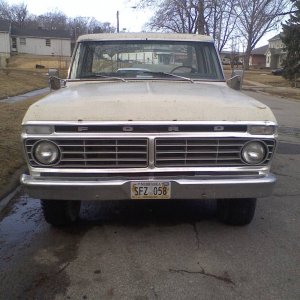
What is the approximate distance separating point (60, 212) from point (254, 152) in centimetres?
194

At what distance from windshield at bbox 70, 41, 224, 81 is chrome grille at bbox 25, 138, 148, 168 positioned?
183cm

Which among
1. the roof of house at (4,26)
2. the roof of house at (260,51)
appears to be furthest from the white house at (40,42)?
the roof of house at (260,51)

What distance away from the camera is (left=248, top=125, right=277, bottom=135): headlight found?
3941mm

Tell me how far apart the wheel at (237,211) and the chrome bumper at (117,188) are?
0.54 m

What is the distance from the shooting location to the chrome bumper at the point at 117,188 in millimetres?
3945

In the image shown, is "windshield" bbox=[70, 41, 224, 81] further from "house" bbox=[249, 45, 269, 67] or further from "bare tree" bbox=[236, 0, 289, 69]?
"house" bbox=[249, 45, 269, 67]

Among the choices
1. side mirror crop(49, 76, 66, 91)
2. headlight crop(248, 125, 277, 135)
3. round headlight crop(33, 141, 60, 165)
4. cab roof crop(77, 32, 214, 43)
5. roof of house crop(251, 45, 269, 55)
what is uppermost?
cab roof crop(77, 32, 214, 43)

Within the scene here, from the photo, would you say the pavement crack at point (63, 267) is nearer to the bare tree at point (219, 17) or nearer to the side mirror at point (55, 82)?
the side mirror at point (55, 82)

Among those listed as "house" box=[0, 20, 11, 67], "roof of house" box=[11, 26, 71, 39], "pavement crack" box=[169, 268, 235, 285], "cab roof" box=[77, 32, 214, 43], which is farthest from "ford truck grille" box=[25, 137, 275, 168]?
"roof of house" box=[11, 26, 71, 39]

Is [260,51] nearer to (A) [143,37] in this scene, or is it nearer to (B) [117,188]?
(A) [143,37]

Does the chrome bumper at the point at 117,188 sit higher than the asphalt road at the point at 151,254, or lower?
higher

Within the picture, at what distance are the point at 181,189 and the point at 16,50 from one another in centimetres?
7488

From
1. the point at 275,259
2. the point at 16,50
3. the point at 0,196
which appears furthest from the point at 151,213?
the point at 16,50

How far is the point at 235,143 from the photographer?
397 centimetres
